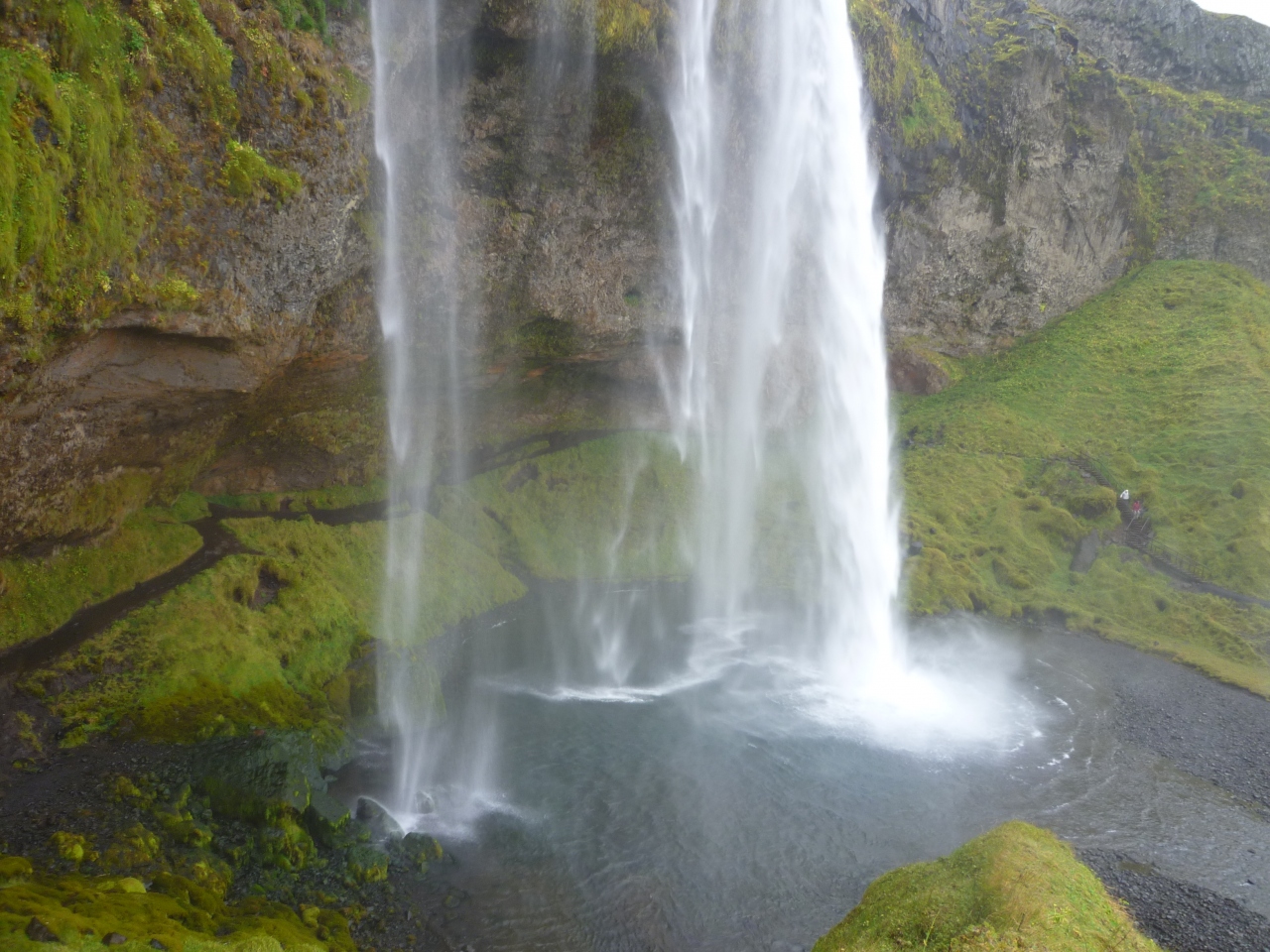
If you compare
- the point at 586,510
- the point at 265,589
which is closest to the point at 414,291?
the point at 265,589

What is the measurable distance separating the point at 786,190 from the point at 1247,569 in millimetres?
28425

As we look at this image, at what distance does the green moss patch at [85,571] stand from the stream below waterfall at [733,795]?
8409 mm

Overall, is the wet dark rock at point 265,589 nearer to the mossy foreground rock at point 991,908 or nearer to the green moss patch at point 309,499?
the green moss patch at point 309,499

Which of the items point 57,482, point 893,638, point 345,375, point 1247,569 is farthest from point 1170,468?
point 57,482

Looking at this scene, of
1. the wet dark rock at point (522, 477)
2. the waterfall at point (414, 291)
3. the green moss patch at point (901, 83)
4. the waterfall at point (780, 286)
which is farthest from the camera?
the green moss patch at point (901, 83)

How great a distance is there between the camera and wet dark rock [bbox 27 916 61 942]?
9.33 metres

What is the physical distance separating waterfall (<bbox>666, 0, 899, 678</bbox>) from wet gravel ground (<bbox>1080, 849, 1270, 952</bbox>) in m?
14.8

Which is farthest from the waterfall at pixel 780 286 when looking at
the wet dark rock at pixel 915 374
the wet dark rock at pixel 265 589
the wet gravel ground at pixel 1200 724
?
the wet dark rock at pixel 265 589

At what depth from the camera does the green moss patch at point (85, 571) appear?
18.8 m

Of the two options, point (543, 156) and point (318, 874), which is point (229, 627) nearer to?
point (318, 874)

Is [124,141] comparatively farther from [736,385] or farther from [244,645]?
[736,385]

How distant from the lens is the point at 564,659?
94.7 ft

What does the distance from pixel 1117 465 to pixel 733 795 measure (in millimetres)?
37021

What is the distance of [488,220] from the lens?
3241 centimetres
